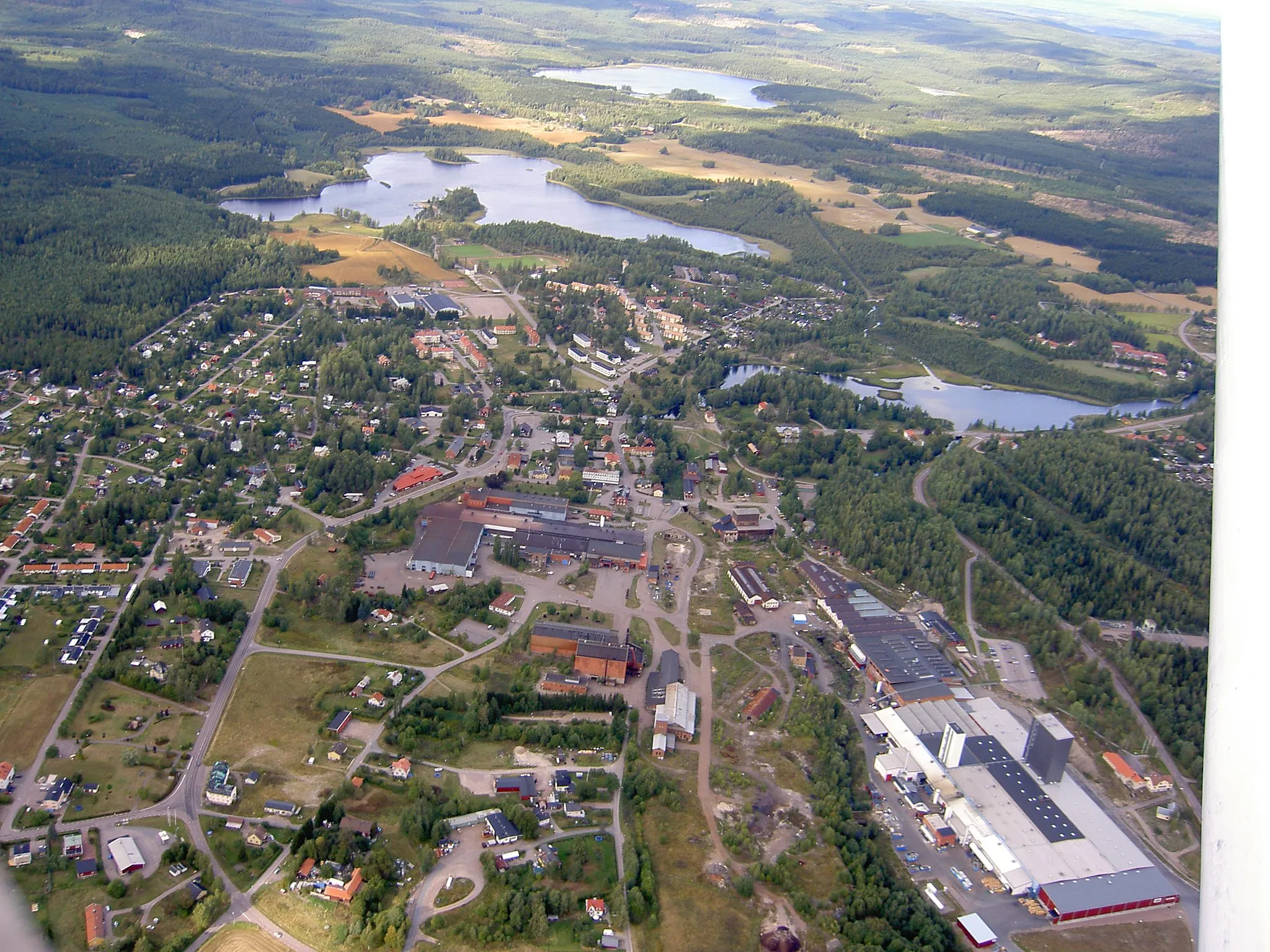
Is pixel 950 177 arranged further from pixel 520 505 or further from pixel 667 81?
pixel 520 505

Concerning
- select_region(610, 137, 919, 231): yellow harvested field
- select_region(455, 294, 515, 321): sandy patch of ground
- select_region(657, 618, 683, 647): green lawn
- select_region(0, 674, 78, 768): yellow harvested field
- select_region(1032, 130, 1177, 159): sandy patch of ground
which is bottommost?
select_region(657, 618, 683, 647): green lawn

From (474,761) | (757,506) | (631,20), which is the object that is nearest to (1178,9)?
(631,20)

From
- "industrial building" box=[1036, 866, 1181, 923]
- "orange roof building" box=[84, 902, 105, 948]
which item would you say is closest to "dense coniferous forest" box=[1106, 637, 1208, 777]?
"industrial building" box=[1036, 866, 1181, 923]

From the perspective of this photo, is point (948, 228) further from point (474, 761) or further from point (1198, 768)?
point (474, 761)

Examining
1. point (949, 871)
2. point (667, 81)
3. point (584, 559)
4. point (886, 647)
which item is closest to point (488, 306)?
point (584, 559)

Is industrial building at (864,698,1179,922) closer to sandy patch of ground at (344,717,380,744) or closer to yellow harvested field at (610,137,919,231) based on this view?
sandy patch of ground at (344,717,380,744)

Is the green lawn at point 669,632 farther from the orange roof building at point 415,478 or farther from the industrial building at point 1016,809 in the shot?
the orange roof building at point 415,478
